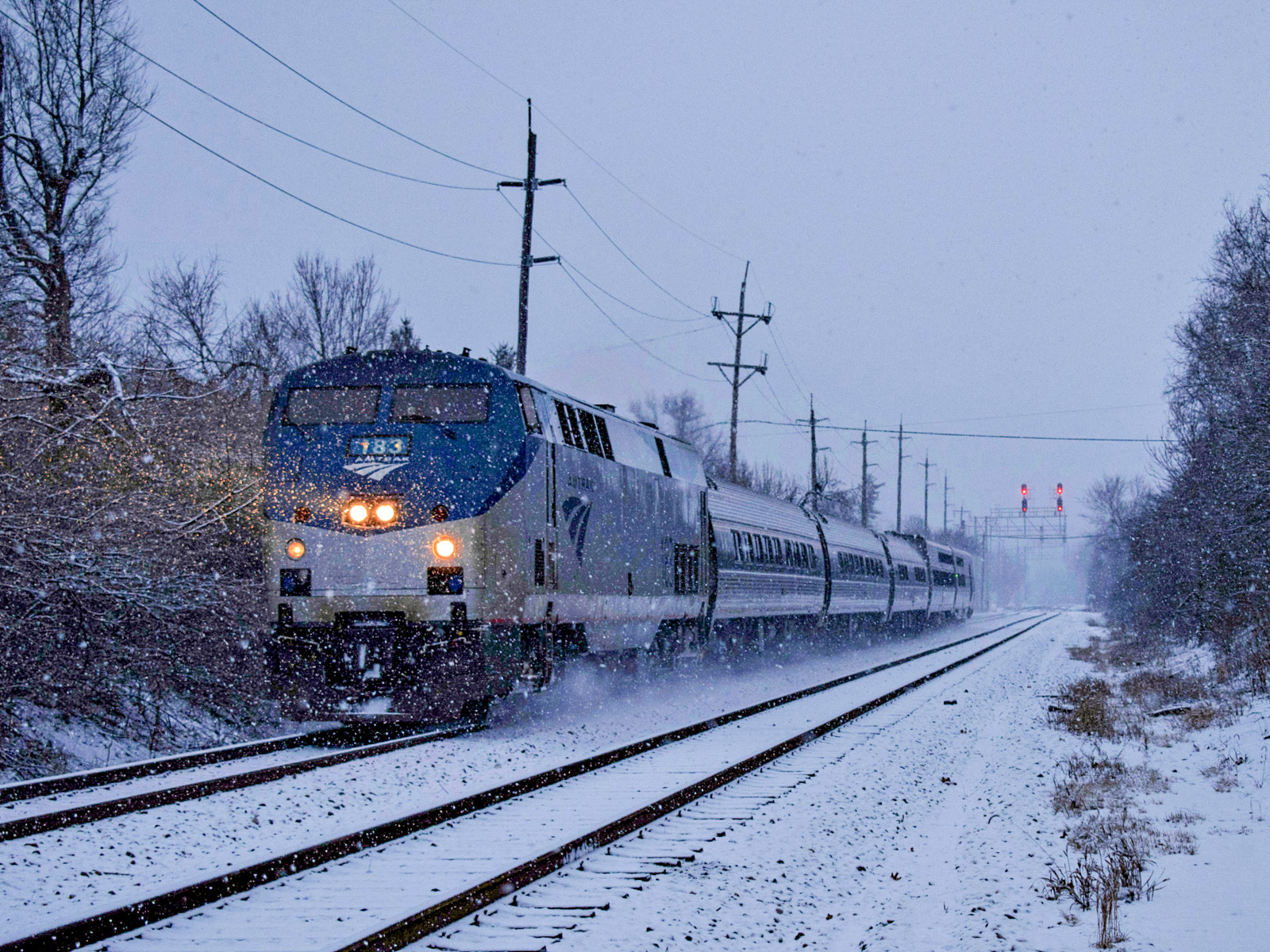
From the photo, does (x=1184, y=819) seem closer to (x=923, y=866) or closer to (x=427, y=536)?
(x=923, y=866)

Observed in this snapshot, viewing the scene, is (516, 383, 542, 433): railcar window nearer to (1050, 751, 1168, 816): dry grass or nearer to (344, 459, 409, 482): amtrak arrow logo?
(344, 459, 409, 482): amtrak arrow logo

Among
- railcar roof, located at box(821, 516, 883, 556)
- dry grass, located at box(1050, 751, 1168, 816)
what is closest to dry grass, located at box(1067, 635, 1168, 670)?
railcar roof, located at box(821, 516, 883, 556)

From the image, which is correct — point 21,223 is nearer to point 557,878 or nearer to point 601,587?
point 601,587

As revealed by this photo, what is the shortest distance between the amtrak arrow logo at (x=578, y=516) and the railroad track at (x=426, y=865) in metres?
2.93

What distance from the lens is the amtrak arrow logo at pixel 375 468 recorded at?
11.2 meters

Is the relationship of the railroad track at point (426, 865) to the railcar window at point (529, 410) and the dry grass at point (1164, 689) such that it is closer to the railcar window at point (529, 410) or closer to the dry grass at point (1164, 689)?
the railcar window at point (529, 410)

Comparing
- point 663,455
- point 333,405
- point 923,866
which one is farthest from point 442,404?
point 923,866

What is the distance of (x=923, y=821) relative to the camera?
8055 millimetres

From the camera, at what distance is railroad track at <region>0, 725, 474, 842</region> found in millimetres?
6727

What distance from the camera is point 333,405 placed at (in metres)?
11.8

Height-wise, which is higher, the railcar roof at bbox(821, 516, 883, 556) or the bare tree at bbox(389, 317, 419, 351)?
the bare tree at bbox(389, 317, 419, 351)

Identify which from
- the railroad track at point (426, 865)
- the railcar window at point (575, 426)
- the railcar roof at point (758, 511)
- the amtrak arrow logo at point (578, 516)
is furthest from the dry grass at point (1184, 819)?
the railcar roof at point (758, 511)

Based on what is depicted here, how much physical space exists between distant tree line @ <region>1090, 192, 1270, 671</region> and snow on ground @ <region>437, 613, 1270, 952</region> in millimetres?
Result: 7485

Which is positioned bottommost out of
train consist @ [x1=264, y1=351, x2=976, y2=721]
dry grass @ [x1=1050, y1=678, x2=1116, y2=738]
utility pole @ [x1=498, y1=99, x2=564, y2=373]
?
dry grass @ [x1=1050, y1=678, x2=1116, y2=738]
